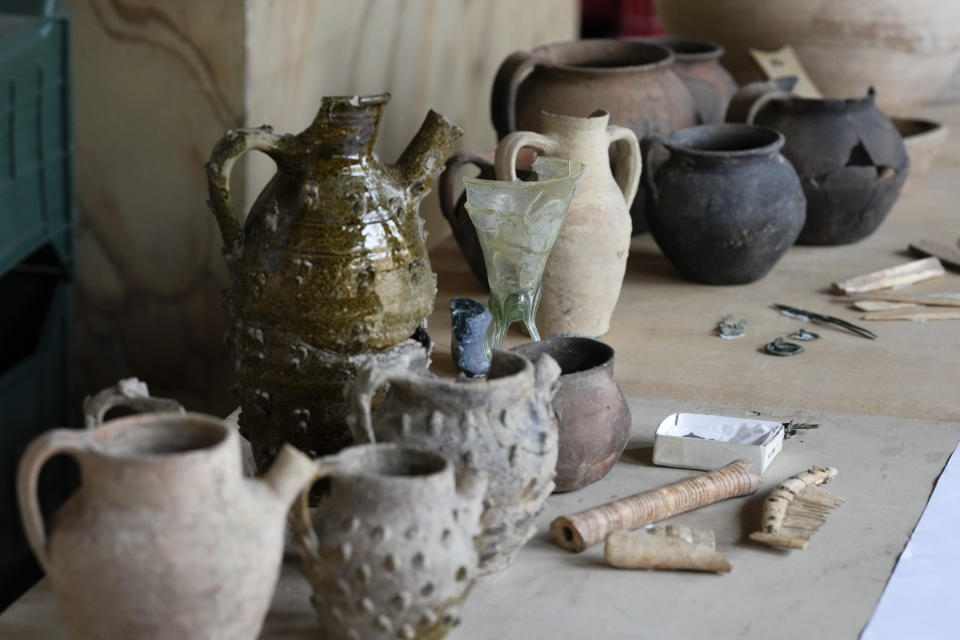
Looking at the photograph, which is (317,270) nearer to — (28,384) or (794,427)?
(794,427)

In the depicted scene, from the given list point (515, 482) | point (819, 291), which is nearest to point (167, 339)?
point (819, 291)

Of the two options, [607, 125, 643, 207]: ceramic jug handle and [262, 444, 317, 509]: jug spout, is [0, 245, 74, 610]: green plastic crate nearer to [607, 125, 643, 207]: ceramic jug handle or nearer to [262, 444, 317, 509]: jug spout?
[607, 125, 643, 207]: ceramic jug handle

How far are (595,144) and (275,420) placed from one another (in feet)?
2.26

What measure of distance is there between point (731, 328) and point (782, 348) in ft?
0.35

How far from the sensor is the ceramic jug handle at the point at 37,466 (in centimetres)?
92

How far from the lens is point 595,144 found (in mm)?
1771

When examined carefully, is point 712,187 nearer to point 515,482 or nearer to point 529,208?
point 529,208

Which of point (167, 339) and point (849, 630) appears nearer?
point (849, 630)

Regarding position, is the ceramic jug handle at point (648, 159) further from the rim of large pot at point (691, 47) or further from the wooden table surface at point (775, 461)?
the rim of large pot at point (691, 47)

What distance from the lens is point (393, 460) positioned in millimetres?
1058

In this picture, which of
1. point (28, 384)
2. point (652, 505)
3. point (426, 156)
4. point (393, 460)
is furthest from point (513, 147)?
point (28, 384)

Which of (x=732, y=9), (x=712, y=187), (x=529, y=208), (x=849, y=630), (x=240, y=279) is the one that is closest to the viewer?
(x=849, y=630)

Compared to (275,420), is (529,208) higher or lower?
higher

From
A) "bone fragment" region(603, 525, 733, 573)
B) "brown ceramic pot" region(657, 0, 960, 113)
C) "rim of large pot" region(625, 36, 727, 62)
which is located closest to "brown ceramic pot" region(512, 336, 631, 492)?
"bone fragment" region(603, 525, 733, 573)
